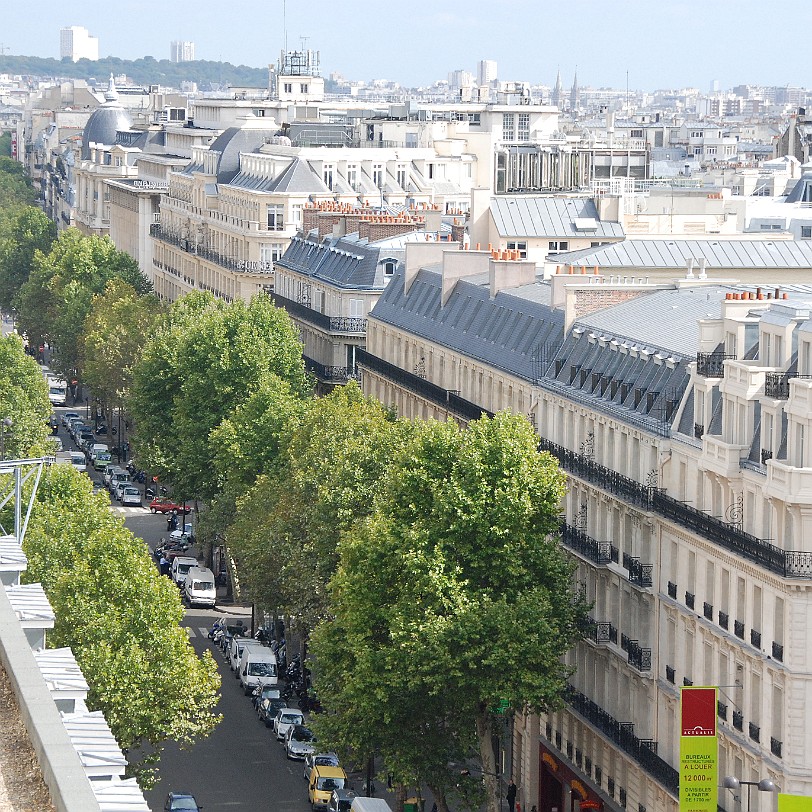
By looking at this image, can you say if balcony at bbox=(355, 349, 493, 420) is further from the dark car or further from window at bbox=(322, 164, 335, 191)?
window at bbox=(322, 164, 335, 191)

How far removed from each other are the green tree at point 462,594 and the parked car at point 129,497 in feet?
191

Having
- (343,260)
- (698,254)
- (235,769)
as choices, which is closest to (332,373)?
(343,260)

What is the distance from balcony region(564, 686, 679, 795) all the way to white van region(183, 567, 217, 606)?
3226 centimetres

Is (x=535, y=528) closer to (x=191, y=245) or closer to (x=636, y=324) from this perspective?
(x=636, y=324)

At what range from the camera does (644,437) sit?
65.8 meters

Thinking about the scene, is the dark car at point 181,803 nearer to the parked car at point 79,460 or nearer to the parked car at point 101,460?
the parked car at point 79,460

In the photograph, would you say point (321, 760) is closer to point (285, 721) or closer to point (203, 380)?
point (285, 721)

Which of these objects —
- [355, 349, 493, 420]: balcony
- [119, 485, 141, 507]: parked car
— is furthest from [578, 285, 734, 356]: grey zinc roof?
[119, 485, 141, 507]: parked car

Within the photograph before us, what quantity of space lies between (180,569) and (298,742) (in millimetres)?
28025

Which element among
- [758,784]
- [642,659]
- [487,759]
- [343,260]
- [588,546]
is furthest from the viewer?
[343,260]

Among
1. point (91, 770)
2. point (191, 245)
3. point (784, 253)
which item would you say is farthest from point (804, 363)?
point (191, 245)

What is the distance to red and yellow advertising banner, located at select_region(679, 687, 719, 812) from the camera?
5653 centimetres

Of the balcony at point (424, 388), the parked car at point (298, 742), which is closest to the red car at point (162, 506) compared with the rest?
the balcony at point (424, 388)

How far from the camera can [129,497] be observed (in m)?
125
